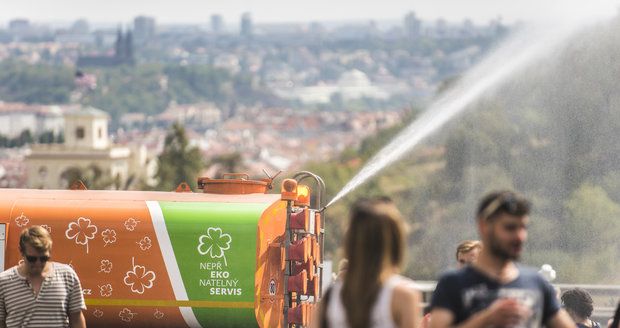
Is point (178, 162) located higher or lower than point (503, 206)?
lower

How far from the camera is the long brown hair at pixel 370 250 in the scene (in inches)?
352

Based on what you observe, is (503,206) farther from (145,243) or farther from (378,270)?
(145,243)

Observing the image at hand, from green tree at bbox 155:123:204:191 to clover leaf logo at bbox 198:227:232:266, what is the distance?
10419 cm

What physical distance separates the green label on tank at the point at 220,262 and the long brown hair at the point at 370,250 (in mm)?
7950

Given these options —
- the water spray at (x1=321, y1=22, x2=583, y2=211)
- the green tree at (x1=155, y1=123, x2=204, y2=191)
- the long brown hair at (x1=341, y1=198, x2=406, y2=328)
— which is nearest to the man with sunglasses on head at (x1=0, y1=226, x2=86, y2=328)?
the long brown hair at (x1=341, y1=198, x2=406, y2=328)

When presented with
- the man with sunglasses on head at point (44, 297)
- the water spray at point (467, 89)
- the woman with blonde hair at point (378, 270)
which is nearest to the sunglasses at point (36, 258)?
the man with sunglasses on head at point (44, 297)

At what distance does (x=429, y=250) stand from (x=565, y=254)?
3504cm

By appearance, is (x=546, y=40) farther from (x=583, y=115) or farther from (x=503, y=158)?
(x=503, y=158)

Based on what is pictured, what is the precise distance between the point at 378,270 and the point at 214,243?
8200 mm

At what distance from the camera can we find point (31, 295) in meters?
12.2

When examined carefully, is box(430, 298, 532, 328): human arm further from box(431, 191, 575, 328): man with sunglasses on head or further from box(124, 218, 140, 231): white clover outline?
box(124, 218, 140, 231): white clover outline

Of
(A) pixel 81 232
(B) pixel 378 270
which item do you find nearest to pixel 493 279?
(B) pixel 378 270

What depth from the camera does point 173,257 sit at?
17047 millimetres

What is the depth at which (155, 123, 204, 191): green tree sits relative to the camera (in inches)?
4838
